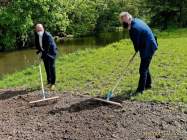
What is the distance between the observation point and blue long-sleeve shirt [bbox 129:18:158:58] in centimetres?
1132

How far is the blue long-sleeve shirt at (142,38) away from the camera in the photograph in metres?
11.3

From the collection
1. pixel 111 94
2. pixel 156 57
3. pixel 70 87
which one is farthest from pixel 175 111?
pixel 156 57

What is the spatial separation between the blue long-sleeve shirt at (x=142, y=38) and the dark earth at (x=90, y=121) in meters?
1.48

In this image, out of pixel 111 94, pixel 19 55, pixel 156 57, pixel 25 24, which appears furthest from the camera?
pixel 25 24

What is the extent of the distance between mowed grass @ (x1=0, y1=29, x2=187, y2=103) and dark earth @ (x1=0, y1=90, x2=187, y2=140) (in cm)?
96

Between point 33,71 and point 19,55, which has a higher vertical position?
point 33,71

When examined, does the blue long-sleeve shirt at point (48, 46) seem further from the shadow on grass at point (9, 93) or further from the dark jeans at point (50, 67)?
the shadow on grass at point (9, 93)

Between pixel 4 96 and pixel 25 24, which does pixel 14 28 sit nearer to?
pixel 25 24

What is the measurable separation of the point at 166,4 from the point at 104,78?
27035 mm

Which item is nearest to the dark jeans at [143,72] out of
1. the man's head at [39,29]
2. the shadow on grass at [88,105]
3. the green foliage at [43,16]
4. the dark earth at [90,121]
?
the shadow on grass at [88,105]

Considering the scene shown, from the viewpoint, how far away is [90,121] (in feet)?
33.4

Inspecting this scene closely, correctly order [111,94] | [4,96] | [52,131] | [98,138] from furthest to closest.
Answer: [4,96] → [111,94] → [52,131] → [98,138]

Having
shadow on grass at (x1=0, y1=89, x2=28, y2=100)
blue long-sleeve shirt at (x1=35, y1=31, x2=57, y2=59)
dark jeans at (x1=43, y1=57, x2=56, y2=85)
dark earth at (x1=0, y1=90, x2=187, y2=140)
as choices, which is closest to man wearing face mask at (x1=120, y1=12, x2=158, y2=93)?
dark earth at (x1=0, y1=90, x2=187, y2=140)

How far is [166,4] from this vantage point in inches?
1578
